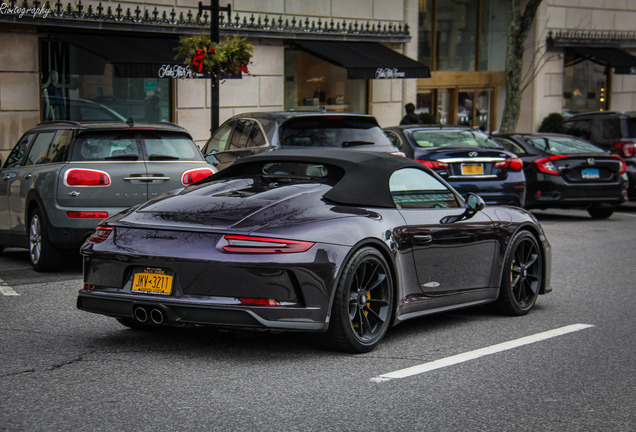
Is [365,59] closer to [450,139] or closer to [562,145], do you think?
[562,145]

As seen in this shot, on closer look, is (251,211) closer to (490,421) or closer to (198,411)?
(198,411)

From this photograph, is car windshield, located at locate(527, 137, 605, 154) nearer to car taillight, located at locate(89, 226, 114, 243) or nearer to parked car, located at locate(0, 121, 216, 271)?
parked car, located at locate(0, 121, 216, 271)

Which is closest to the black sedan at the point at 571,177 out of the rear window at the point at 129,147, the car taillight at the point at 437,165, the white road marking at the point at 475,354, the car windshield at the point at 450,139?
the car windshield at the point at 450,139

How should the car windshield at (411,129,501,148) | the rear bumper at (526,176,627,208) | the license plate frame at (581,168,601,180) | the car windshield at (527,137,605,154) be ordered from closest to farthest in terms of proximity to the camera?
1. the car windshield at (411,129,501,148)
2. the rear bumper at (526,176,627,208)
3. the license plate frame at (581,168,601,180)
4. the car windshield at (527,137,605,154)

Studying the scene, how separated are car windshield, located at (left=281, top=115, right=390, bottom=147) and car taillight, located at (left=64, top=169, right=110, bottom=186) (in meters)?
3.71

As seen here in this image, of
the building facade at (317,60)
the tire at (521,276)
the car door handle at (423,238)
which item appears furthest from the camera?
the building facade at (317,60)

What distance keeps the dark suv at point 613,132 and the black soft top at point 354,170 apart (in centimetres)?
1225

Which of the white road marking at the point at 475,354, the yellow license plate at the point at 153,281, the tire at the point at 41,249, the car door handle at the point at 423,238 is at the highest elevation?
the car door handle at the point at 423,238

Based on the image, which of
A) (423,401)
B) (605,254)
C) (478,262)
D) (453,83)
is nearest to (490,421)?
(423,401)

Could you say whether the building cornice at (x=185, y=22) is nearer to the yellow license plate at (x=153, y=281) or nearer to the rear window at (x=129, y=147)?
the rear window at (x=129, y=147)

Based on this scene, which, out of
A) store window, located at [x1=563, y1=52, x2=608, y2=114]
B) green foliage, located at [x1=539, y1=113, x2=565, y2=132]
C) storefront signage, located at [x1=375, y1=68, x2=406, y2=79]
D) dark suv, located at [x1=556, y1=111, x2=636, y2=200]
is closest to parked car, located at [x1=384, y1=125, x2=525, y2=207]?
dark suv, located at [x1=556, y1=111, x2=636, y2=200]

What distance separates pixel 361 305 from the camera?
654 cm

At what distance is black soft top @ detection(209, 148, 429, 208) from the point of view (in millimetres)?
6898

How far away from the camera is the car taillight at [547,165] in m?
16.7
